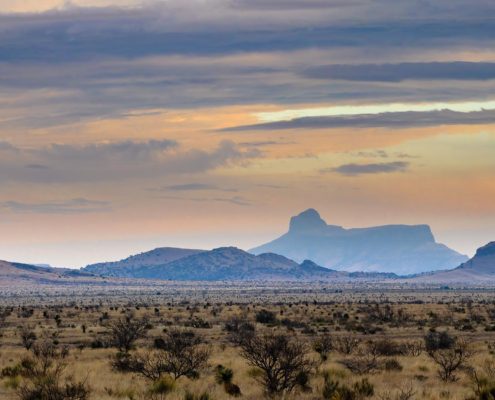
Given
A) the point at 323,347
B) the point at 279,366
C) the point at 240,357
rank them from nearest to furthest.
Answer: the point at 279,366 → the point at 240,357 → the point at 323,347

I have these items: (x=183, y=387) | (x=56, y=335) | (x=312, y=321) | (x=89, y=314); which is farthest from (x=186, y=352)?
(x=89, y=314)

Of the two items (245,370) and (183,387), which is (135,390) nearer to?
(183,387)

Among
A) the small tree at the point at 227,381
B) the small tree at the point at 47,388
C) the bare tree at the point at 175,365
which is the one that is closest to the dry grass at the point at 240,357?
the small tree at the point at 227,381

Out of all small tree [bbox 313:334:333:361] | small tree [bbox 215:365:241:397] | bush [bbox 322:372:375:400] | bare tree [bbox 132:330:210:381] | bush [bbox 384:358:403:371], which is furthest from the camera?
small tree [bbox 313:334:333:361]

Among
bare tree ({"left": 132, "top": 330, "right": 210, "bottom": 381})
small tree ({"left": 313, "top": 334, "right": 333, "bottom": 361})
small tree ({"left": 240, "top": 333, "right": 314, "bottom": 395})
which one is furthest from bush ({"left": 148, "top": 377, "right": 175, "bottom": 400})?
small tree ({"left": 313, "top": 334, "right": 333, "bottom": 361})

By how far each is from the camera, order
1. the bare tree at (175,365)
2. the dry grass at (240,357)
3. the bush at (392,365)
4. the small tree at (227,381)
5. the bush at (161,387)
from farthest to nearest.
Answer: the bush at (392,365) → the bare tree at (175,365) → the dry grass at (240,357) → the small tree at (227,381) → the bush at (161,387)

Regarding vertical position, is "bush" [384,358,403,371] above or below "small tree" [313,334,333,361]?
below

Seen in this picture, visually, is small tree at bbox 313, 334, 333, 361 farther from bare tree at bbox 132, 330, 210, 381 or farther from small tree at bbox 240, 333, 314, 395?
small tree at bbox 240, 333, 314, 395

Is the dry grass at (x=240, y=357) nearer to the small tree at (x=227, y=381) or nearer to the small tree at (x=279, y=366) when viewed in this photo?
the small tree at (x=227, y=381)

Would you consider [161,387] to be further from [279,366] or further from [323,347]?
[323,347]

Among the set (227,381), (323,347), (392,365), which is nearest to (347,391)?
(227,381)

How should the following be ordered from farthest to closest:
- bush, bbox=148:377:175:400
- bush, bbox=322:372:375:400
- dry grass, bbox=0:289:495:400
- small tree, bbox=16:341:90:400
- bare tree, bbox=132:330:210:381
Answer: bare tree, bbox=132:330:210:381, dry grass, bbox=0:289:495:400, bush, bbox=148:377:175:400, bush, bbox=322:372:375:400, small tree, bbox=16:341:90:400

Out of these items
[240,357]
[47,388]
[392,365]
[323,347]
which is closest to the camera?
[47,388]

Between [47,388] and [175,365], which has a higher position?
[175,365]
